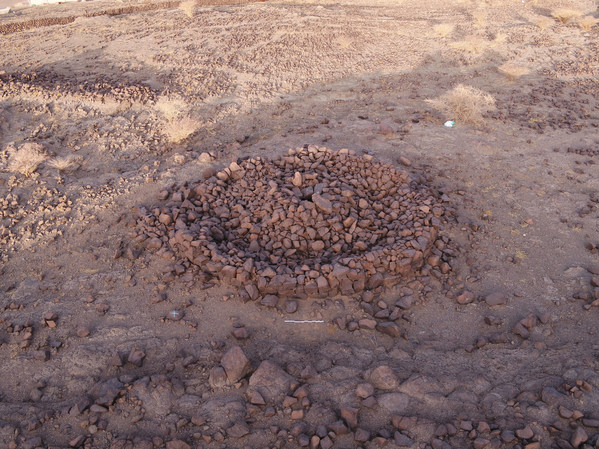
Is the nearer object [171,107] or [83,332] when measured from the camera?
[83,332]

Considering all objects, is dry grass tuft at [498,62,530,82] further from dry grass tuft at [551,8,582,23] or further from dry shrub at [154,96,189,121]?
dry shrub at [154,96,189,121]

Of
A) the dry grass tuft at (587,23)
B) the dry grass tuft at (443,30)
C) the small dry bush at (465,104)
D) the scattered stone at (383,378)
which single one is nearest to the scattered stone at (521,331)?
the scattered stone at (383,378)

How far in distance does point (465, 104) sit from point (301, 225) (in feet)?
13.8

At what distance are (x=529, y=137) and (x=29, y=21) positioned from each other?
13743mm

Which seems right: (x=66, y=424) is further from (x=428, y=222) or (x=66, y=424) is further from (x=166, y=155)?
(x=166, y=155)

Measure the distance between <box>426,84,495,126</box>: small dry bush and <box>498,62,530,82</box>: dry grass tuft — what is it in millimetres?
1359

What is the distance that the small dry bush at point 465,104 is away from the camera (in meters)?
6.94

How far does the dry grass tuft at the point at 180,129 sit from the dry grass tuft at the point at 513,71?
6.27 metres

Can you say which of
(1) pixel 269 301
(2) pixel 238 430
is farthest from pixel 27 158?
(2) pixel 238 430

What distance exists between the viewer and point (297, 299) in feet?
13.0

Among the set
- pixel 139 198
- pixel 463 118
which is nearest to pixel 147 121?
pixel 139 198

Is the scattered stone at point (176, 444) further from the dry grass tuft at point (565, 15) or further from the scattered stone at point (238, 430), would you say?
the dry grass tuft at point (565, 15)

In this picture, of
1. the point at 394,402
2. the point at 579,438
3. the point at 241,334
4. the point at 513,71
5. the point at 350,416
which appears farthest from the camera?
the point at 513,71

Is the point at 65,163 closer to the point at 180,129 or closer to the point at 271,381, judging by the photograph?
the point at 180,129
